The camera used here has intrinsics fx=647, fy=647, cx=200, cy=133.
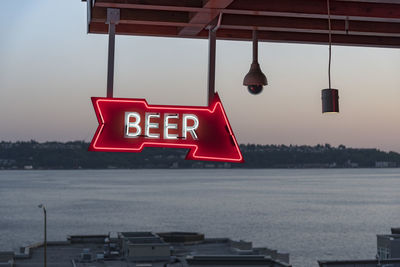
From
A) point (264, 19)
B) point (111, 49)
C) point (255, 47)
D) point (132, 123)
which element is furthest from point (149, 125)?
point (264, 19)

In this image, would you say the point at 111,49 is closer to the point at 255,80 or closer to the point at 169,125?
the point at 169,125

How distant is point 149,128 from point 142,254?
3662 centimetres

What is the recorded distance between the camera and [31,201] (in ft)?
552

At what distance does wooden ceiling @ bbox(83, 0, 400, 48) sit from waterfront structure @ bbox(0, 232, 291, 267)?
27.9 m

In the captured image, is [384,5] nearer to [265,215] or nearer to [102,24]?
[102,24]

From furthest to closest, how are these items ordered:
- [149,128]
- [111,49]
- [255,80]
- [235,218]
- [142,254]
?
[235,218]
[142,254]
[255,80]
[111,49]
[149,128]

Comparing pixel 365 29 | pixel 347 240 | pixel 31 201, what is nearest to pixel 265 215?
pixel 347 240

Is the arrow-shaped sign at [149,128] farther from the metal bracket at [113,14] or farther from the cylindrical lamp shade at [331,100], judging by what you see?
the cylindrical lamp shade at [331,100]

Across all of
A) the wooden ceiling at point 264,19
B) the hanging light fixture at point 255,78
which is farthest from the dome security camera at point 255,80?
the wooden ceiling at point 264,19

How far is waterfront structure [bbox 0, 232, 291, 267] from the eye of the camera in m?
37.9

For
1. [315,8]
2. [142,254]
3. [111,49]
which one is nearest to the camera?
[111,49]

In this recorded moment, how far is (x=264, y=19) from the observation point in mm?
8797

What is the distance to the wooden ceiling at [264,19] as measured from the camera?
25.6 feet

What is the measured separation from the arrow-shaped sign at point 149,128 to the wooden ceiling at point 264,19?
1202 mm
